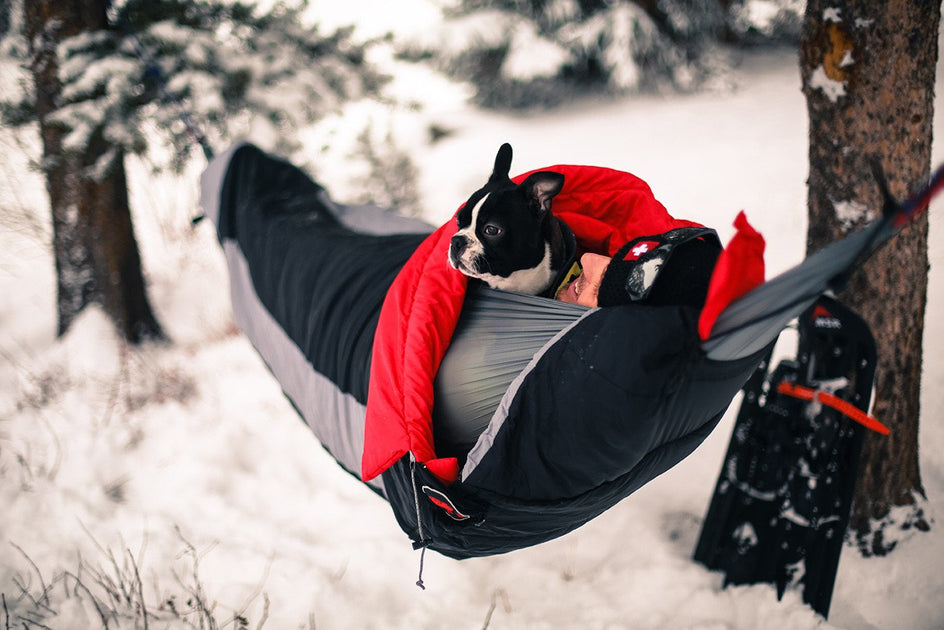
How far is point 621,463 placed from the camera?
0.95 m

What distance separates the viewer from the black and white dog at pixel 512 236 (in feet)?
4.02

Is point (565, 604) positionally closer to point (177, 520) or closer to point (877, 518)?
point (877, 518)

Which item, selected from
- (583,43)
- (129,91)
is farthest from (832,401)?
(583,43)

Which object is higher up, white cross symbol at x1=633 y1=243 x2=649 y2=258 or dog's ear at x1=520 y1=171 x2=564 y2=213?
dog's ear at x1=520 y1=171 x2=564 y2=213

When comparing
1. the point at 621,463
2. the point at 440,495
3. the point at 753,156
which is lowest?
the point at 440,495

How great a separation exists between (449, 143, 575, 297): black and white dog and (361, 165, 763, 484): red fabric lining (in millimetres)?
48

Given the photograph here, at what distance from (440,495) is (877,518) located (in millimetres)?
1398

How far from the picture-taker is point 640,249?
39.5 inches

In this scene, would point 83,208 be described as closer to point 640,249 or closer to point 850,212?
point 640,249

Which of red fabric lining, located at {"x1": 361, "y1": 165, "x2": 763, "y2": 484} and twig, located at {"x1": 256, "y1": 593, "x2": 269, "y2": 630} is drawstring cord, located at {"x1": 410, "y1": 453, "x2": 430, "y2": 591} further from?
twig, located at {"x1": 256, "y1": 593, "x2": 269, "y2": 630}

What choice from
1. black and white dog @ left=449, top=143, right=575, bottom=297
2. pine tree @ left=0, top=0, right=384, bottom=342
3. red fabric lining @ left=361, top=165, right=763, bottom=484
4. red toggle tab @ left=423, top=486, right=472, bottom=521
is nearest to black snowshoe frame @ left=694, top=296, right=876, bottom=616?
red fabric lining @ left=361, top=165, right=763, bottom=484

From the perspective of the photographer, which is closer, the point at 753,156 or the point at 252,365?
the point at 252,365

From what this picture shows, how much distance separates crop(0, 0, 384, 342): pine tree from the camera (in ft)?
8.17

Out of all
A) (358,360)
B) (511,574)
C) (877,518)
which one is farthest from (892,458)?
(358,360)
